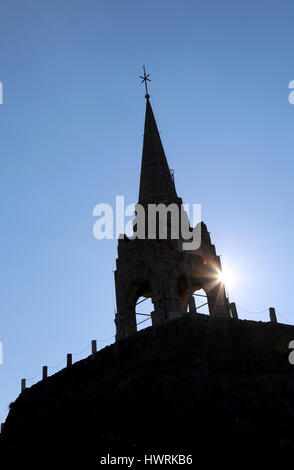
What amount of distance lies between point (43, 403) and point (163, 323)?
7821 millimetres

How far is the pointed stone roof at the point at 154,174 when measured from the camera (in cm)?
3756

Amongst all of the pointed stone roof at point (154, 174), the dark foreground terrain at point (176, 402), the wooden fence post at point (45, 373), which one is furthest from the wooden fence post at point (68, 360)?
the pointed stone roof at point (154, 174)

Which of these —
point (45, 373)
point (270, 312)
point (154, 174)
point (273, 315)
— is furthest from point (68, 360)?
point (154, 174)

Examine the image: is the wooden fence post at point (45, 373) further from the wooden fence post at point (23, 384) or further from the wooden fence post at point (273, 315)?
the wooden fence post at point (273, 315)

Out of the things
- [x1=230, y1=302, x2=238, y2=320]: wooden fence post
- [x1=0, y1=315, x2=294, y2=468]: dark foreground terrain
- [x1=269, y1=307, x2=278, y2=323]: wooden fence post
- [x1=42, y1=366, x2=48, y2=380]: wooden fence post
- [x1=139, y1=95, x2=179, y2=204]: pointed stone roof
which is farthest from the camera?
[x1=139, y1=95, x2=179, y2=204]: pointed stone roof

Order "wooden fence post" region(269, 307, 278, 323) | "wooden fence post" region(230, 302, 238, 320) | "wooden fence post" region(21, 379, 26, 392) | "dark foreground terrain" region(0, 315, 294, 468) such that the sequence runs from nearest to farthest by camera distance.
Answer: "dark foreground terrain" region(0, 315, 294, 468)
"wooden fence post" region(230, 302, 238, 320)
"wooden fence post" region(269, 307, 278, 323)
"wooden fence post" region(21, 379, 26, 392)

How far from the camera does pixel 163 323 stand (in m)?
28.6

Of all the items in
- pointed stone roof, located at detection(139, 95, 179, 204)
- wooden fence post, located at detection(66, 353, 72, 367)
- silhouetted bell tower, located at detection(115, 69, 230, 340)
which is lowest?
wooden fence post, located at detection(66, 353, 72, 367)

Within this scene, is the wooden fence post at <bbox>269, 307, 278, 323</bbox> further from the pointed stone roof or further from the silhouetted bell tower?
the pointed stone roof

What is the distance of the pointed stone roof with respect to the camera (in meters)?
37.6

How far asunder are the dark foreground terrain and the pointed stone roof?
11666 mm

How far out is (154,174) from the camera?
38719mm

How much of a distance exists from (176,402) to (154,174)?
2001 cm

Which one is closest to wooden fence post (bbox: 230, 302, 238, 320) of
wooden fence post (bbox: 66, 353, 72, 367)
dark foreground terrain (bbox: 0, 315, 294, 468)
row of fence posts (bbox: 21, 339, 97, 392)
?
dark foreground terrain (bbox: 0, 315, 294, 468)
